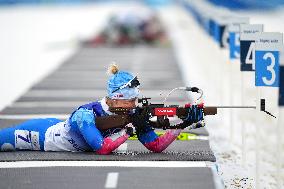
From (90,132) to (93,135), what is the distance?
0.04 m

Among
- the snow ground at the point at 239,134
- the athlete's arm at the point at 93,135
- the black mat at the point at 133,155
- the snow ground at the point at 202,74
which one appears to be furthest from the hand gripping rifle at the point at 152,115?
the snow ground at the point at 202,74

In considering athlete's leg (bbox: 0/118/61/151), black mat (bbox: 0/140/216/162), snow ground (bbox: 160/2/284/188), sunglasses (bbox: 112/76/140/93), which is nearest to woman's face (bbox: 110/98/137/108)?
sunglasses (bbox: 112/76/140/93)

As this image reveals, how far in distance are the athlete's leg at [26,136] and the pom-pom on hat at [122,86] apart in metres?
0.86

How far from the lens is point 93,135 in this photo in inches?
328

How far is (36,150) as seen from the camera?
8.94 metres

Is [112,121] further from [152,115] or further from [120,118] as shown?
[152,115]

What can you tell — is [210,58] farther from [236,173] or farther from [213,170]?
[213,170]

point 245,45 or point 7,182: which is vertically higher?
point 245,45

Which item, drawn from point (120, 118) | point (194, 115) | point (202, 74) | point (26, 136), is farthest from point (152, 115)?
point (202, 74)

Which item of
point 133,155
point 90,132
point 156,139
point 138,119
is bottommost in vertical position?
point 133,155

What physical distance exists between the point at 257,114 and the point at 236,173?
32.5 inches

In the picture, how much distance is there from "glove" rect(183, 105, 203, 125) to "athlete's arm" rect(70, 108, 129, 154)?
2.05ft

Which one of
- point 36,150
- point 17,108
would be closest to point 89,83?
point 17,108

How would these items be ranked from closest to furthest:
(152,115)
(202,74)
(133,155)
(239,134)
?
1. (152,115)
2. (133,155)
3. (239,134)
4. (202,74)
